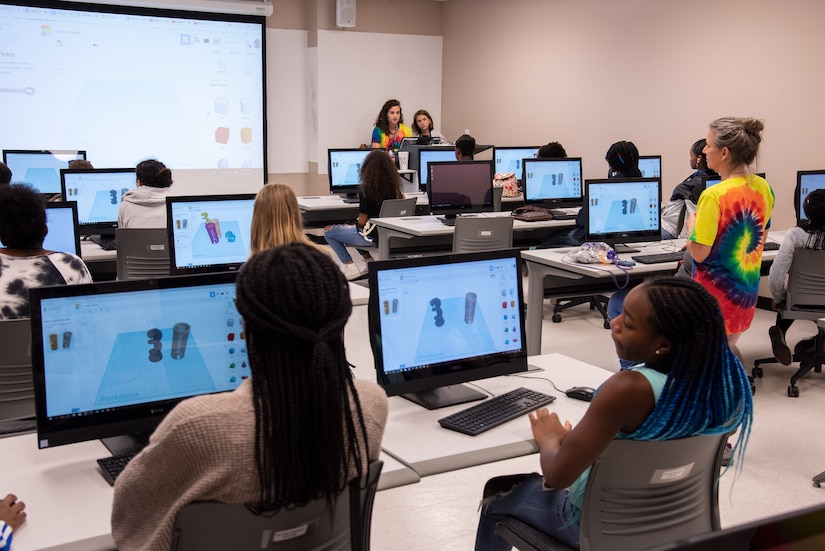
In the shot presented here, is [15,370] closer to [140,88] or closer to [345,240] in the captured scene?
[345,240]

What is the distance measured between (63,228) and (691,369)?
11.3ft

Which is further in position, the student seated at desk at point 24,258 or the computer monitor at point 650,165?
the computer monitor at point 650,165

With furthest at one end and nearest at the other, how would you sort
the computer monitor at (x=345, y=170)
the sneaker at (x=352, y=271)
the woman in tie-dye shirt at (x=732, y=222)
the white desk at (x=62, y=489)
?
the computer monitor at (x=345, y=170)
the sneaker at (x=352, y=271)
the woman in tie-dye shirt at (x=732, y=222)
the white desk at (x=62, y=489)

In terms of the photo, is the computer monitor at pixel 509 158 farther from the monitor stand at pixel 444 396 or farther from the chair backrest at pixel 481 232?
the monitor stand at pixel 444 396

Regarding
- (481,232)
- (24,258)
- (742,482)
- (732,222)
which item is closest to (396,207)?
(481,232)

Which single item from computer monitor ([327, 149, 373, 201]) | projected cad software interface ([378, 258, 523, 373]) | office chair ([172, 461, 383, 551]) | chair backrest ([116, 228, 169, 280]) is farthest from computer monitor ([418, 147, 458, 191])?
office chair ([172, 461, 383, 551])

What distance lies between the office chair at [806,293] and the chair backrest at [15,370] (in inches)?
156

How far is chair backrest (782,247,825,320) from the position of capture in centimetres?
449

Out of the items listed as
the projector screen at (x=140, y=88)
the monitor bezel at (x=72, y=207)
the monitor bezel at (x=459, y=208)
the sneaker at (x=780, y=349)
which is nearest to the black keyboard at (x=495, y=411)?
the monitor bezel at (x=72, y=207)

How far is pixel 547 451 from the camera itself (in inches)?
79.5

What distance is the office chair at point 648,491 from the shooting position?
181cm

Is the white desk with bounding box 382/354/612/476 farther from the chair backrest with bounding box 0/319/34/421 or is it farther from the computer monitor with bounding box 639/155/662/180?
the computer monitor with bounding box 639/155/662/180

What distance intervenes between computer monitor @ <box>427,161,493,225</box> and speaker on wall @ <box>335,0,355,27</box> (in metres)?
4.98

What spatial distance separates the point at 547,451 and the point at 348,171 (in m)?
6.02
